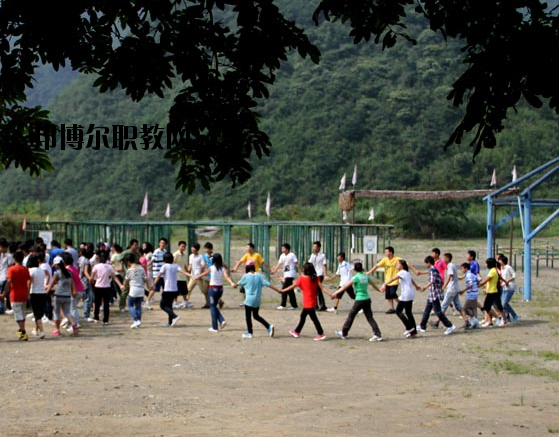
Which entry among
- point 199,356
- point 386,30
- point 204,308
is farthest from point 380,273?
point 386,30

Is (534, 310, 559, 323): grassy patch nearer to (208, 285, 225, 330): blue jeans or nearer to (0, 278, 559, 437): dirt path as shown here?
(0, 278, 559, 437): dirt path

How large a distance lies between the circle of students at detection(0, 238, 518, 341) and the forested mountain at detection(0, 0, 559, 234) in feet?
133

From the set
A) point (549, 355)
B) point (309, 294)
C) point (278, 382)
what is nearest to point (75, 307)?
point (309, 294)

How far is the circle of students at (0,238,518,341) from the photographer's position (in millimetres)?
16016

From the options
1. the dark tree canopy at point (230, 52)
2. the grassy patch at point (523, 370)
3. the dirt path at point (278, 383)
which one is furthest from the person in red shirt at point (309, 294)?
the dark tree canopy at point (230, 52)

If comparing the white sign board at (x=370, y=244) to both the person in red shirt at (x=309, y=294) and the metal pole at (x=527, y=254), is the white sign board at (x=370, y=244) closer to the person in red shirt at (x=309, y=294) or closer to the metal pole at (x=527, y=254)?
the metal pole at (x=527, y=254)

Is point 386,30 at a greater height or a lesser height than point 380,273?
greater

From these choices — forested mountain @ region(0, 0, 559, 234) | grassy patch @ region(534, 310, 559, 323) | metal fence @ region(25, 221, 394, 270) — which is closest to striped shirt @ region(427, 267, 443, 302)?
grassy patch @ region(534, 310, 559, 323)

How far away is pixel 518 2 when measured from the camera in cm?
647

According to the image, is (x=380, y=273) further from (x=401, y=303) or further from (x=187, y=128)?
(x=187, y=128)

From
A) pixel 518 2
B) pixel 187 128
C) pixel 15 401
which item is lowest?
pixel 15 401

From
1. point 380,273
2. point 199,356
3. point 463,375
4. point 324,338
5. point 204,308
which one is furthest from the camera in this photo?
point 380,273

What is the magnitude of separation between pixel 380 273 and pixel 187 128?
22.4 meters

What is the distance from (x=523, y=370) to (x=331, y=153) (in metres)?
65.7
